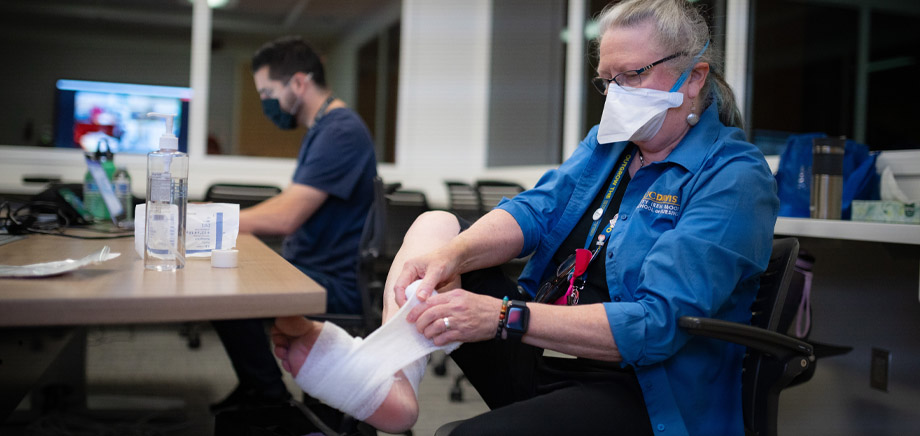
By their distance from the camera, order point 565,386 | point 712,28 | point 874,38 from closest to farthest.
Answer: point 565,386, point 712,28, point 874,38

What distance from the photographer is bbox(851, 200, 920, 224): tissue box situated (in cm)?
169

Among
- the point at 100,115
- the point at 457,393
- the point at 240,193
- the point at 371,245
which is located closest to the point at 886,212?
the point at 371,245

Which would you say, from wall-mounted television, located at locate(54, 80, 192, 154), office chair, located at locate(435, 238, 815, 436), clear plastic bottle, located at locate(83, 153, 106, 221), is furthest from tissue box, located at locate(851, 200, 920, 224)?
wall-mounted television, located at locate(54, 80, 192, 154)

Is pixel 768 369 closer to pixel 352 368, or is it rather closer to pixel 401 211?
pixel 352 368

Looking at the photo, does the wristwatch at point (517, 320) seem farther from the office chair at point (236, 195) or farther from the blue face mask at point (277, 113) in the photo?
the office chair at point (236, 195)

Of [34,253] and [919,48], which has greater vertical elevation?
[919,48]

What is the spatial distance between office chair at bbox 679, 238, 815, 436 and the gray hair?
286 millimetres

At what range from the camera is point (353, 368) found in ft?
2.94

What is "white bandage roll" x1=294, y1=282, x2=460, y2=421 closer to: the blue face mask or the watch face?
the watch face

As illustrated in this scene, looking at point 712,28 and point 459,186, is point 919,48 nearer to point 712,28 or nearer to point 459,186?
point 712,28

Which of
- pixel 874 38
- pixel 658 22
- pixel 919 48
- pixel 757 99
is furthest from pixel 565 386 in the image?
pixel 874 38

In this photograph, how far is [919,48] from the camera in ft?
8.09

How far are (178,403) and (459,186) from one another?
1.90 m

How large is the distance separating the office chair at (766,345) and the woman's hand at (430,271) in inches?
8.3
